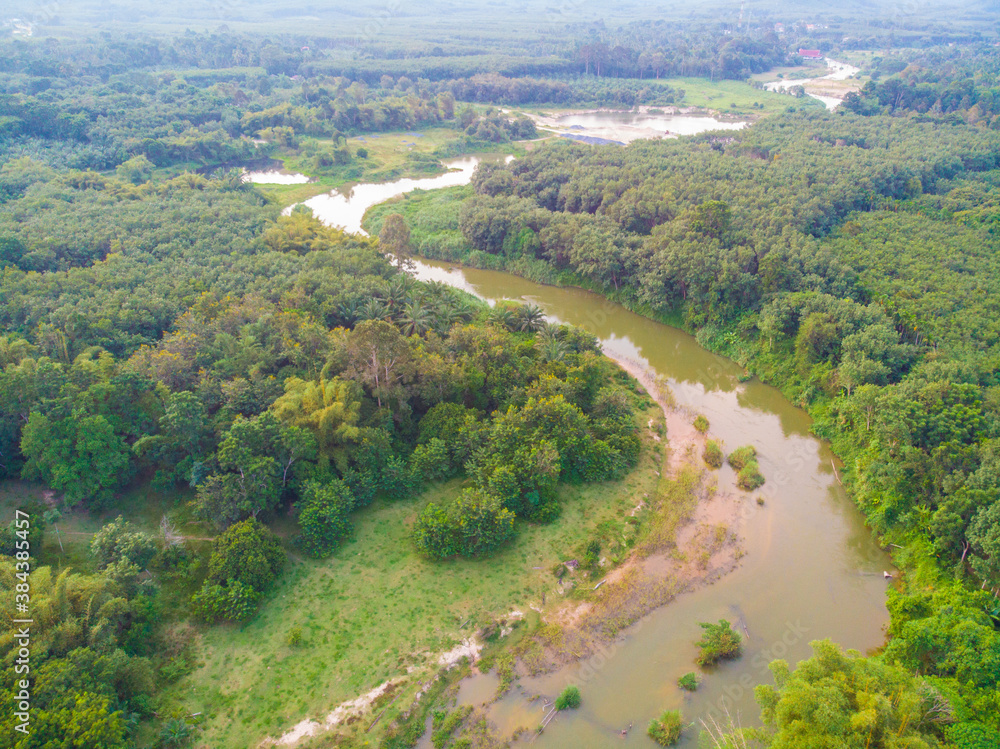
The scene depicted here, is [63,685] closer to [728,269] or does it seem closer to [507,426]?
[507,426]

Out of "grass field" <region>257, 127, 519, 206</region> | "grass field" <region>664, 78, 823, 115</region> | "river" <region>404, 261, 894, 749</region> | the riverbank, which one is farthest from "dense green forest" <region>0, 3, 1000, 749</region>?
"grass field" <region>664, 78, 823, 115</region>

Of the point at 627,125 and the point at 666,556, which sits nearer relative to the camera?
the point at 666,556

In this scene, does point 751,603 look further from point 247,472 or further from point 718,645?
point 247,472

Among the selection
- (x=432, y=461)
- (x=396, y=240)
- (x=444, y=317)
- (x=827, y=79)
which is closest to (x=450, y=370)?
(x=432, y=461)

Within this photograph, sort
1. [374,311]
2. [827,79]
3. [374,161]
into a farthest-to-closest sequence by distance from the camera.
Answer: [827,79] < [374,161] < [374,311]

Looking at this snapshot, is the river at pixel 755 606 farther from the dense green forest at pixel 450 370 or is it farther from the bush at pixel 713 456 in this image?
the bush at pixel 713 456

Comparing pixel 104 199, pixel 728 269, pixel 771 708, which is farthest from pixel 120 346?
pixel 728 269

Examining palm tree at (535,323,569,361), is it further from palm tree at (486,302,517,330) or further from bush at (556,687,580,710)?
bush at (556,687,580,710)

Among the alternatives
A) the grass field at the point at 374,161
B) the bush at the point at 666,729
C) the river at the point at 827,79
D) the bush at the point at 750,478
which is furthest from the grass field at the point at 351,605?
the river at the point at 827,79
